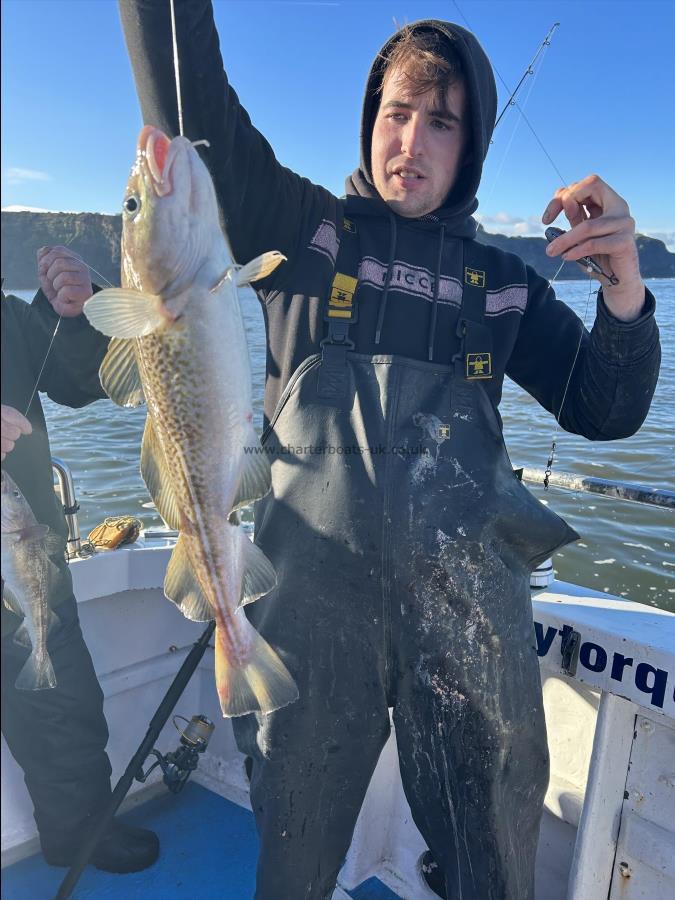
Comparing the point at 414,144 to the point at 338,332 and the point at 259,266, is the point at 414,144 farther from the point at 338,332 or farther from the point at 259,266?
the point at 259,266

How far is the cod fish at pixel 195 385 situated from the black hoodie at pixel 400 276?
0.35 metres

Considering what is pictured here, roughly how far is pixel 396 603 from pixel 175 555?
2.14ft

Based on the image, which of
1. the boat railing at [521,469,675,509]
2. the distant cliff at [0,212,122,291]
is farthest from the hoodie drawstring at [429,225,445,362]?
the boat railing at [521,469,675,509]

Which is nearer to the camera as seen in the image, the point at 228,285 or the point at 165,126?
the point at 228,285

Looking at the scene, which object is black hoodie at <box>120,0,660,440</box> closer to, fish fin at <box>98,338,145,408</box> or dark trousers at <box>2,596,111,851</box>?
fish fin at <box>98,338,145,408</box>

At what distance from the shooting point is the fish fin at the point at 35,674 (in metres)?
1.95

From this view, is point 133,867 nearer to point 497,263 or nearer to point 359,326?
point 359,326

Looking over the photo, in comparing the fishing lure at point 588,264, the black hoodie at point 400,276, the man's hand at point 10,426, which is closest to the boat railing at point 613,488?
the black hoodie at point 400,276

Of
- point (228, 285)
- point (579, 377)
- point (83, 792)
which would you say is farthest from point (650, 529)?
point (228, 285)

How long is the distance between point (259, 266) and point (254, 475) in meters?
0.52

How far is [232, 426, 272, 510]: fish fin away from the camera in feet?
5.76

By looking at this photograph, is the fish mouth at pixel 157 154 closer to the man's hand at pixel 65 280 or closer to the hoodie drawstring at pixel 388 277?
the man's hand at pixel 65 280

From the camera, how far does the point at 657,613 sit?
110 inches

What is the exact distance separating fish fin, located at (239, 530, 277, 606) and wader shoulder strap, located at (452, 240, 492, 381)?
34.0 inches
